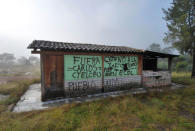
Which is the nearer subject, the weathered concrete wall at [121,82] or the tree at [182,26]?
the weathered concrete wall at [121,82]

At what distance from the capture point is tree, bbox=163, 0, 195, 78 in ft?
27.9

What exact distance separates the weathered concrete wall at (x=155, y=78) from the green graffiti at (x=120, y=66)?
36.5 inches

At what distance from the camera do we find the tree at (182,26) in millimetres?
8515

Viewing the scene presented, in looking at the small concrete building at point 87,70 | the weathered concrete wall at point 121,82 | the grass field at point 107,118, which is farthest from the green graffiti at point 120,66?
the grass field at point 107,118

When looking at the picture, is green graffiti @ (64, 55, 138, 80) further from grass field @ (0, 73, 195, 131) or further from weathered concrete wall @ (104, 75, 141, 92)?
grass field @ (0, 73, 195, 131)

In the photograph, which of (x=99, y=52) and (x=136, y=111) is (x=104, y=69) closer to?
(x=99, y=52)

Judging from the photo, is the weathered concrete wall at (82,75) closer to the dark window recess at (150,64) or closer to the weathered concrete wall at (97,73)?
the weathered concrete wall at (97,73)

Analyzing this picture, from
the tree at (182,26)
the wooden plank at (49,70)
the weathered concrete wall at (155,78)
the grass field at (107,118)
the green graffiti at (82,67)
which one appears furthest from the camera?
the tree at (182,26)

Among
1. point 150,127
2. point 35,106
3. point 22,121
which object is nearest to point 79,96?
point 35,106

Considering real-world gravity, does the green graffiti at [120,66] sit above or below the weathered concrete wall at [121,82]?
above

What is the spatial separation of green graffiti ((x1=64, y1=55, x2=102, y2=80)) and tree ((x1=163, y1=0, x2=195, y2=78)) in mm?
8605

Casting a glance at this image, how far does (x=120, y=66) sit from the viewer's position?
589cm

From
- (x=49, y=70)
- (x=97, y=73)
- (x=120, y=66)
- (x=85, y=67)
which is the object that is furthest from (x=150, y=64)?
(x=49, y=70)

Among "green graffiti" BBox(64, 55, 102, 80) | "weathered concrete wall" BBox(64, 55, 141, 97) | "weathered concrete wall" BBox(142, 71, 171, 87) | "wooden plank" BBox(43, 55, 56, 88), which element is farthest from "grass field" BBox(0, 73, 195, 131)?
"weathered concrete wall" BBox(142, 71, 171, 87)
